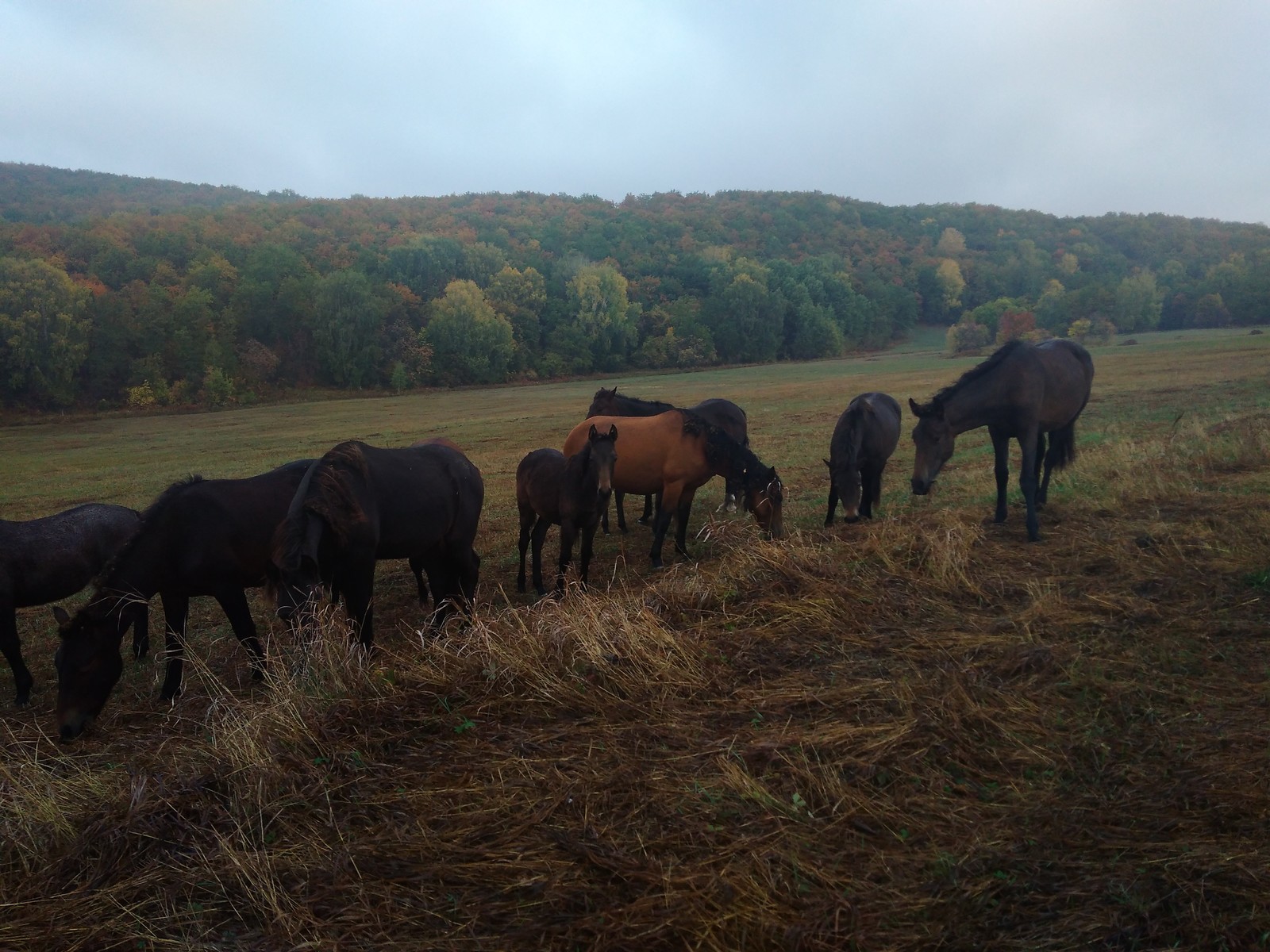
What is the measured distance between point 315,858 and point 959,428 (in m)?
8.37

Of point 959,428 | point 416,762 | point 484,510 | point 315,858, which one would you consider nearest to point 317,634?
point 416,762

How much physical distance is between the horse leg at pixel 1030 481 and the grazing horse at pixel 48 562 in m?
8.66

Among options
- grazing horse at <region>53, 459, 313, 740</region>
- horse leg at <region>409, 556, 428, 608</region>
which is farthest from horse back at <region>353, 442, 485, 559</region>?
horse leg at <region>409, 556, 428, 608</region>

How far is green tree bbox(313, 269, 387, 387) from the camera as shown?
195 feet

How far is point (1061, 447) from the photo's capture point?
33.7ft

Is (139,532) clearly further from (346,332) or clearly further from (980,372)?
(346,332)

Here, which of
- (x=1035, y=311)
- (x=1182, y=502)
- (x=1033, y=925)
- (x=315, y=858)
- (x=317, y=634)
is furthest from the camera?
(x=1035, y=311)

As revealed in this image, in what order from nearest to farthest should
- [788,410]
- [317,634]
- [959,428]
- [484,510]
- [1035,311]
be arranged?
[317,634], [959,428], [484,510], [788,410], [1035,311]

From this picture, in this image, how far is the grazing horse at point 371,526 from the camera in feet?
18.4

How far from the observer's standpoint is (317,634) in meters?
4.77

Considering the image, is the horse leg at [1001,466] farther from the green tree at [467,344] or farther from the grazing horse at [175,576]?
the green tree at [467,344]

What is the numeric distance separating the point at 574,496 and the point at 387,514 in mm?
2338

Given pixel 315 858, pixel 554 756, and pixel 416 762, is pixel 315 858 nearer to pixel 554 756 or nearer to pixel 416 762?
pixel 416 762

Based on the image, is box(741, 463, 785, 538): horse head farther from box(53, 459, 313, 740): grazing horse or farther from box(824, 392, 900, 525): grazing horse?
box(53, 459, 313, 740): grazing horse
